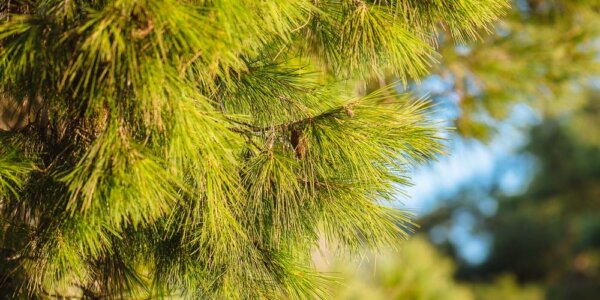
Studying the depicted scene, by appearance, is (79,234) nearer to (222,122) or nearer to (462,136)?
(222,122)

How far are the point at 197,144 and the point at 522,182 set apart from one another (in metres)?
10.5

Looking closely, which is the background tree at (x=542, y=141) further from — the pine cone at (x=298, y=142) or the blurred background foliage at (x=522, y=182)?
the pine cone at (x=298, y=142)

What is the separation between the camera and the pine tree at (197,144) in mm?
870

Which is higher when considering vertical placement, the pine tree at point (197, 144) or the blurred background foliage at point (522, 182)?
the pine tree at point (197, 144)

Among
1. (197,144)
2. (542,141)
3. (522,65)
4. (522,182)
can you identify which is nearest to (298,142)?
(197,144)

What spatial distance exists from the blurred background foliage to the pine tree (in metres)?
0.14

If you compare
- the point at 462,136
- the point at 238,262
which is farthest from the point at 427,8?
the point at 462,136

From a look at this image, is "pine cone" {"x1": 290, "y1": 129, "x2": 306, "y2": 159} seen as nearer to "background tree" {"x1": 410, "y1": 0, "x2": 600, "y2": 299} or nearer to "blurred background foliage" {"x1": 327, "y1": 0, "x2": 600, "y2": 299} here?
"blurred background foliage" {"x1": 327, "y1": 0, "x2": 600, "y2": 299}

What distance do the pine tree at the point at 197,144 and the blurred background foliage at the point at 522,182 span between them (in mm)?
141

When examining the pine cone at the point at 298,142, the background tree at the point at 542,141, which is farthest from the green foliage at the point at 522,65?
the pine cone at the point at 298,142

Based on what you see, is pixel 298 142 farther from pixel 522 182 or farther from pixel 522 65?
pixel 522 182

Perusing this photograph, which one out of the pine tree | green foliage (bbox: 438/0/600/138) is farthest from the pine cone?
green foliage (bbox: 438/0/600/138)

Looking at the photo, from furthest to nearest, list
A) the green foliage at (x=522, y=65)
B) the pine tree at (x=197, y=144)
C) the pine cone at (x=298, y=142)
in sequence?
the green foliage at (x=522, y=65) → the pine cone at (x=298, y=142) → the pine tree at (x=197, y=144)

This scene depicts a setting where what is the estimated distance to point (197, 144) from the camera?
919 millimetres
